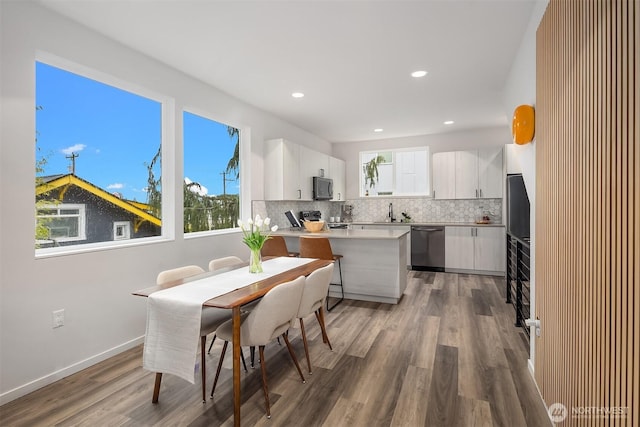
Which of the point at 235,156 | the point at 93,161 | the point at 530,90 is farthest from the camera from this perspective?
the point at 235,156

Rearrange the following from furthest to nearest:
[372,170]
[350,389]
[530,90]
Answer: [372,170], [530,90], [350,389]

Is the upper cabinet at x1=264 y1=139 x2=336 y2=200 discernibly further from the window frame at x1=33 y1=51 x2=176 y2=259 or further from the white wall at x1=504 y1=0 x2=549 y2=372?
the white wall at x1=504 y1=0 x2=549 y2=372

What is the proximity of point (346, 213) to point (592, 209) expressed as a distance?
20.0ft

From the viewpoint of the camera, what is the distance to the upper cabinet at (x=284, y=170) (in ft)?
15.8

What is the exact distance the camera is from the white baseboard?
7.10 ft

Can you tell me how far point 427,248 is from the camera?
6102 mm

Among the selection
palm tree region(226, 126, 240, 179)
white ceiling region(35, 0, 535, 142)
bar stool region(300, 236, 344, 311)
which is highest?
white ceiling region(35, 0, 535, 142)

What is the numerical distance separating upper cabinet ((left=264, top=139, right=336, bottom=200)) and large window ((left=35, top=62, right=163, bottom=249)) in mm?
1723

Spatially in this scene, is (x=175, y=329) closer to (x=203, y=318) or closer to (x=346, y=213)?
(x=203, y=318)

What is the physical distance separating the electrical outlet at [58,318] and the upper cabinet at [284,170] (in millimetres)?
2874

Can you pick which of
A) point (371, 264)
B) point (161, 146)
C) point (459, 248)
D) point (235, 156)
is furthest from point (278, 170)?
point (459, 248)

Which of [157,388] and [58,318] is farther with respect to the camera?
[58,318]

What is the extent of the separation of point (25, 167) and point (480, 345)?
376cm

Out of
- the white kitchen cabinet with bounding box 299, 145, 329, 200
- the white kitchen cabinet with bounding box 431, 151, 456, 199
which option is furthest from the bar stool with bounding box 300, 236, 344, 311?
the white kitchen cabinet with bounding box 431, 151, 456, 199
